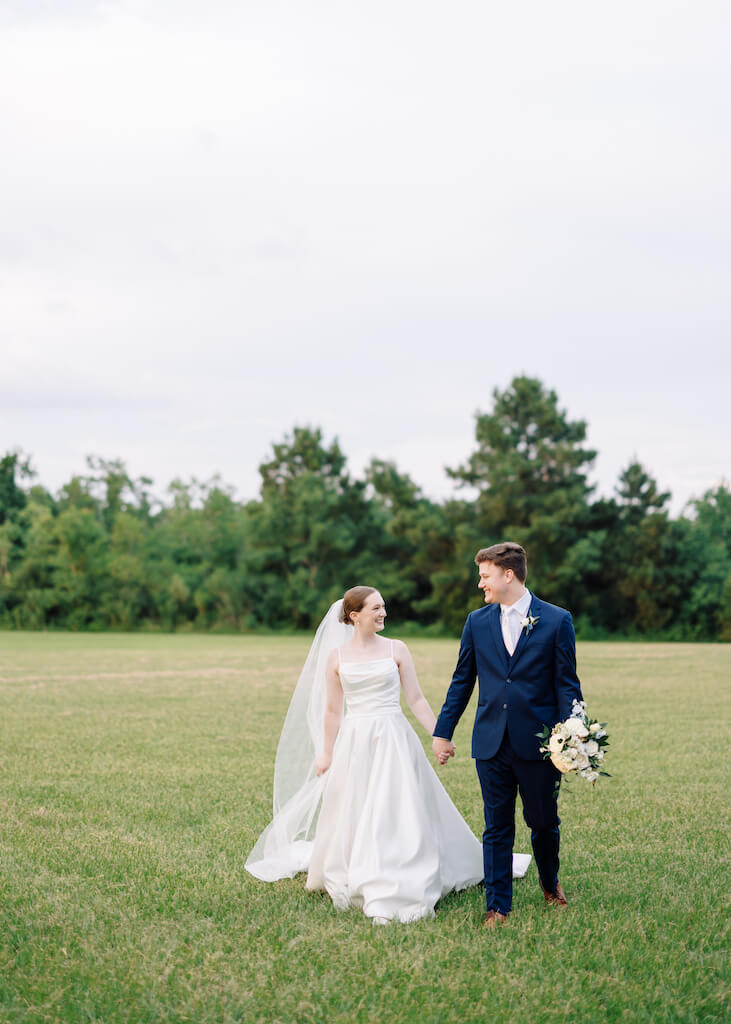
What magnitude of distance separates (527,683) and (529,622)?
0.38m

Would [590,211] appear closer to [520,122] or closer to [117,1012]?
[520,122]

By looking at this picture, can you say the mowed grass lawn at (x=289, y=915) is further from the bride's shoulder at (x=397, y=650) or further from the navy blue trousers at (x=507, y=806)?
the bride's shoulder at (x=397, y=650)

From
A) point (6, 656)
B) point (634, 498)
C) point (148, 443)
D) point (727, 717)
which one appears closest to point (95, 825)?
point (727, 717)

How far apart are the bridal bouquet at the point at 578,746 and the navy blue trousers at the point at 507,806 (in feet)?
1.18

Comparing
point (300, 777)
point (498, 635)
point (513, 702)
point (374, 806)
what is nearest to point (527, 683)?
point (513, 702)

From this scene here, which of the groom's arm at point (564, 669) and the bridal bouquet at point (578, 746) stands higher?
the groom's arm at point (564, 669)

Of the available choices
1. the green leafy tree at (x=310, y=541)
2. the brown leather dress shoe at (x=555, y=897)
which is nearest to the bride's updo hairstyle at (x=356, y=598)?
the brown leather dress shoe at (x=555, y=897)

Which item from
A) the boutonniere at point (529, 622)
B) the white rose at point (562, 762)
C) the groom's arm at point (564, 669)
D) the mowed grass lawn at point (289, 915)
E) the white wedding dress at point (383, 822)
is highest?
the boutonniere at point (529, 622)

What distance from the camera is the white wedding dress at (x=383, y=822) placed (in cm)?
573

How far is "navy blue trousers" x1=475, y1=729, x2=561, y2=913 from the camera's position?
5.55 m

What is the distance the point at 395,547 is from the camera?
66.9 metres

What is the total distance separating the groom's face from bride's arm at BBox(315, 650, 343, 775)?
1.24m

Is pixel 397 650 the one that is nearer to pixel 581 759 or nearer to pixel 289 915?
pixel 581 759

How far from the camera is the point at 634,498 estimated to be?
60.8 meters
